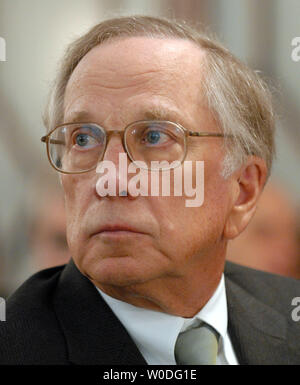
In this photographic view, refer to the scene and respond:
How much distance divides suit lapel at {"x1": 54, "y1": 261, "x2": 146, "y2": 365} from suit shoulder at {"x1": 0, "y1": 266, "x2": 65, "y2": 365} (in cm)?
3

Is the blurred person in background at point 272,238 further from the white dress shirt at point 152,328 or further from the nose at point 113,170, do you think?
the nose at point 113,170

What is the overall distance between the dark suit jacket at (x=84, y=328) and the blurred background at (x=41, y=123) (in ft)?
3.76

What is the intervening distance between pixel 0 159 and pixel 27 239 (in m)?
0.49

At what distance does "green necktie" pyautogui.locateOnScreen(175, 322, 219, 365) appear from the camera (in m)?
1.48

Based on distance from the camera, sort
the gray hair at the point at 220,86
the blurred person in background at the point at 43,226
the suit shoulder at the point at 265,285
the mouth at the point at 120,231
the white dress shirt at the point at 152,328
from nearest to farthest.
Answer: the mouth at the point at 120,231
the white dress shirt at the point at 152,328
the gray hair at the point at 220,86
the suit shoulder at the point at 265,285
the blurred person in background at the point at 43,226

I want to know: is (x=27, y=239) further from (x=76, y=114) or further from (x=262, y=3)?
(x=262, y=3)

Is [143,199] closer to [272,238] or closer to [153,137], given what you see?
[153,137]

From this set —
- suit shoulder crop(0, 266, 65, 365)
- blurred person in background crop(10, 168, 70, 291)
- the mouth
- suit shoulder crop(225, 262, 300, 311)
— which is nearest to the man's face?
the mouth

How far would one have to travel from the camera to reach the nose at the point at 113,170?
4.49 feet

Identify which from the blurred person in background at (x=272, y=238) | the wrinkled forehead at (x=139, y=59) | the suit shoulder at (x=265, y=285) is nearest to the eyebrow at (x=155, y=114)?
the wrinkled forehead at (x=139, y=59)

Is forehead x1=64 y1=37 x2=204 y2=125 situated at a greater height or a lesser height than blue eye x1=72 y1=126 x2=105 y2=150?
greater

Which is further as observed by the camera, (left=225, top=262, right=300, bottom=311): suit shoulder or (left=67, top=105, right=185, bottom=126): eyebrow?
(left=225, top=262, right=300, bottom=311): suit shoulder

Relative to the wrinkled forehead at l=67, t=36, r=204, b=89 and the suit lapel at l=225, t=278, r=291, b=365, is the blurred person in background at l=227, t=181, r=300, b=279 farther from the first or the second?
the wrinkled forehead at l=67, t=36, r=204, b=89

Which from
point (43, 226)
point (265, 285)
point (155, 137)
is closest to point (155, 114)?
point (155, 137)
